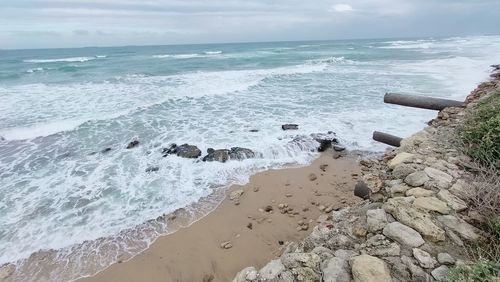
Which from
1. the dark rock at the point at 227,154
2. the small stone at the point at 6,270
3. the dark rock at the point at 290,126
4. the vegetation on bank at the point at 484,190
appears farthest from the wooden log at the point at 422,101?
the small stone at the point at 6,270

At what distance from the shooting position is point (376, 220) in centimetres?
314

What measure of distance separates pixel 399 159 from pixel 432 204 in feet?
3.54

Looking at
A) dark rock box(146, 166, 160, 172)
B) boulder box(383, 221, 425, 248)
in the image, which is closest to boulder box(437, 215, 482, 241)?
boulder box(383, 221, 425, 248)

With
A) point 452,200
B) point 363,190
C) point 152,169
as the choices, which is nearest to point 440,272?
point 452,200

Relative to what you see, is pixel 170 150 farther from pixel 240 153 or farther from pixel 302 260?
pixel 302 260

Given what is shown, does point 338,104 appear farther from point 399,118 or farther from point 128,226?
point 128,226

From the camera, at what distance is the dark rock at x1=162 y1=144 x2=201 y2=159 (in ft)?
31.8

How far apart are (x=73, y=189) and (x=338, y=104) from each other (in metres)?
11.6

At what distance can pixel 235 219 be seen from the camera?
661cm

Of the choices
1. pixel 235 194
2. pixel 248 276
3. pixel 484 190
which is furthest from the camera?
pixel 235 194

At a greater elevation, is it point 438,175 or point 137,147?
point 438,175

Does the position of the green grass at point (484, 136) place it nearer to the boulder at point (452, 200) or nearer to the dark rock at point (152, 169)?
the boulder at point (452, 200)

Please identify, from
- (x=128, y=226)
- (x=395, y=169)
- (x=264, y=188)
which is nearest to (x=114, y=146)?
(x=128, y=226)

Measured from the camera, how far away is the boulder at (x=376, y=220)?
10.1 ft
